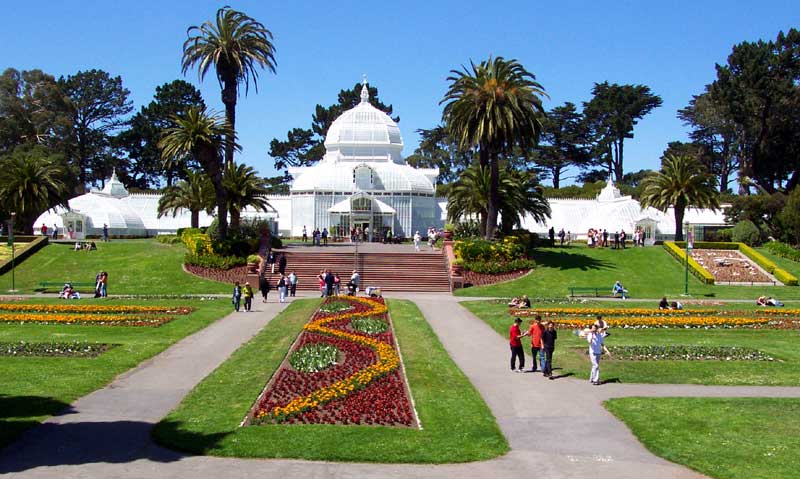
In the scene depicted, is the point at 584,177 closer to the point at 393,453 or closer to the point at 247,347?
the point at 247,347

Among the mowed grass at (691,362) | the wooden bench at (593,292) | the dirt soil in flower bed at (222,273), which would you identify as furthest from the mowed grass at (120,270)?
the mowed grass at (691,362)

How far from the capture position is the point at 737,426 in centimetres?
1513

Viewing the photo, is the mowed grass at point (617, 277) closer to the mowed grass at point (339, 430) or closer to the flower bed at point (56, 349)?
the flower bed at point (56, 349)

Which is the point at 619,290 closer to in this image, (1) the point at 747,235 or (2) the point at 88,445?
(1) the point at 747,235

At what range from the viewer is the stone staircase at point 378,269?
45.6m

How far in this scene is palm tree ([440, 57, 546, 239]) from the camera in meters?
48.3

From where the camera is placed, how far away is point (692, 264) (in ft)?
165

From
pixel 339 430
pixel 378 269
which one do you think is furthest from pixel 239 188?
pixel 339 430

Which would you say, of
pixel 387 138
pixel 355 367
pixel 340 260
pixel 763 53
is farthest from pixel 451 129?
pixel 763 53

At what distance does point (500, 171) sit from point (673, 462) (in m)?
43.0

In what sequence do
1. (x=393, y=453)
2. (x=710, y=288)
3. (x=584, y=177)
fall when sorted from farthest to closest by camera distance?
1. (x=584, y=177)
2. (x=710, y=288)
3. (x=393, y=453)

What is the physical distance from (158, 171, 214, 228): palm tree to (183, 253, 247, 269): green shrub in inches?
433

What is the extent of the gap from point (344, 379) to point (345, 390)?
1.29 metres

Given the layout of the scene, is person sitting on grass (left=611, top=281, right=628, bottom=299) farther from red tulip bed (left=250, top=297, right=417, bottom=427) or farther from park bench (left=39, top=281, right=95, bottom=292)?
park bench (left=39, top=281, right=95, bottom=292)
